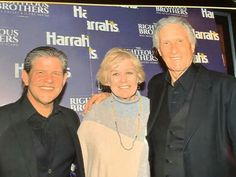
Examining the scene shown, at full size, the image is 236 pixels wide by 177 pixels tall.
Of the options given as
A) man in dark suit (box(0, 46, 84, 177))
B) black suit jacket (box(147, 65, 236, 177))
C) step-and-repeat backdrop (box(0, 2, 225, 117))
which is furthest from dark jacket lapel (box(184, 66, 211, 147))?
step-and-repeat backdrop (box(0, 2, 225, 117))

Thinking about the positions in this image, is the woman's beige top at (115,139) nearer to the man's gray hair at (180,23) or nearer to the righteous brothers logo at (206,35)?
the man's gray hair at (180,23)

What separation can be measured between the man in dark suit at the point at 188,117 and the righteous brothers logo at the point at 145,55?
1057 mm

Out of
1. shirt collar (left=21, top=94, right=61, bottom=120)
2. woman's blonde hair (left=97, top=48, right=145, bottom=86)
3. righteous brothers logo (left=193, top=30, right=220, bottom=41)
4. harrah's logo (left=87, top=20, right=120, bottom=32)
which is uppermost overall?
harrah's logo (left=87, top=20, right=120, bottom=32)

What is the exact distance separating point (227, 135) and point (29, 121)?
119 centimetres

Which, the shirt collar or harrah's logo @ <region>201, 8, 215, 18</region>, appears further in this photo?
harrah's logo @ <region>201, 8, 215, 18</region>

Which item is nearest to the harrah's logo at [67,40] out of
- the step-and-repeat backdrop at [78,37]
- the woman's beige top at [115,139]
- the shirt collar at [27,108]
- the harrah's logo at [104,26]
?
the step-and-repeat backdrop at [78,37]

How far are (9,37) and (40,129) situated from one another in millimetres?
1151

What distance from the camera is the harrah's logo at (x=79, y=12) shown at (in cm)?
338

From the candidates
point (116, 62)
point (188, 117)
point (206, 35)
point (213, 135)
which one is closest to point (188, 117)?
point (188, 117)

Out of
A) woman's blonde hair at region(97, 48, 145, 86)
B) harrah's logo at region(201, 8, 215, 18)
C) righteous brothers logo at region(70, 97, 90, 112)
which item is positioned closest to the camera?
woman's blonde hair at region(97, 48, 145, 86)

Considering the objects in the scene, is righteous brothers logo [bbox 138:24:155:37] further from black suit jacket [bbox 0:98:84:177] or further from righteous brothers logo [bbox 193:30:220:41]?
black suit jacket [bbox 0:98:84:177]

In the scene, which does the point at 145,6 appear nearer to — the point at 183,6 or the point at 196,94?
the point at 183,6

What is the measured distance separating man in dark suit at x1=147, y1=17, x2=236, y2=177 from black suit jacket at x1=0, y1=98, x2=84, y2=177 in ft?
2.60

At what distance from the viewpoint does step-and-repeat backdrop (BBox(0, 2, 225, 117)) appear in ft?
10.1
